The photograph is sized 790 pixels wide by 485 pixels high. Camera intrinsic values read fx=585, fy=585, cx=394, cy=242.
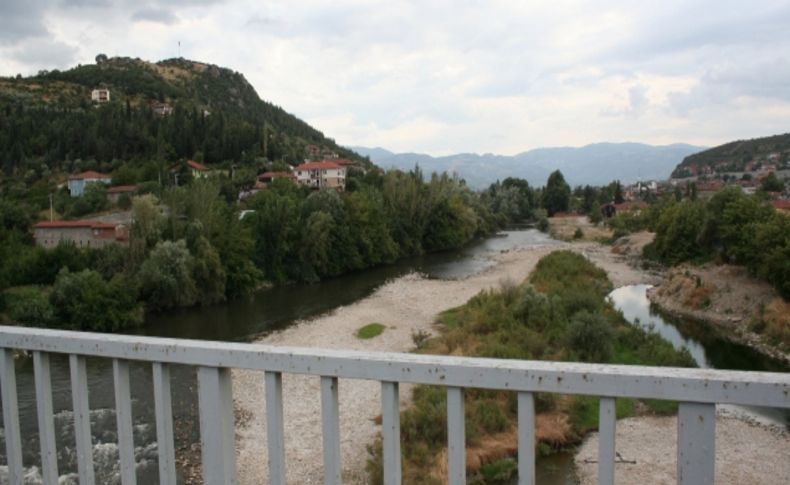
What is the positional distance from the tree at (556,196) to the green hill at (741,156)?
46779 mm

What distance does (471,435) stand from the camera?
419 inches

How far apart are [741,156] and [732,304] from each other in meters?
120

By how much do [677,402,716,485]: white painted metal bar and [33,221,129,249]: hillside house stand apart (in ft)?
95.7

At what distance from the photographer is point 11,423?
2.54 metres

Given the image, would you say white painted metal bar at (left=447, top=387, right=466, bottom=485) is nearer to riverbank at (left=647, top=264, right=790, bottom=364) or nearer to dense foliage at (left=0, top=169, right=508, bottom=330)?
riverbank at (left=647, top=264, right=790, bottom=364)

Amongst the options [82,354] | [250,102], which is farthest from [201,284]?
[250,102]

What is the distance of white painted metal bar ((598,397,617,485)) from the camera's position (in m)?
1.66

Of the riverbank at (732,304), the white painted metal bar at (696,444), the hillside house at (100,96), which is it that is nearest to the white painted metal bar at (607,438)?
the white painted metal bar at (696,444)

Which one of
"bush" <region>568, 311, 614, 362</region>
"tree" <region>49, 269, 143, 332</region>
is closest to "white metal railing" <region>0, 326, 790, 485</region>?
"bush" <region>568, 311, 614, 362</region>

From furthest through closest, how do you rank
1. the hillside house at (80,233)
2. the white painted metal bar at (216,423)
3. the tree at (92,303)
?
1. the hillside house at (80,233)
2. the tree at (92,303)
3. the white painted metal bar at (216,423)

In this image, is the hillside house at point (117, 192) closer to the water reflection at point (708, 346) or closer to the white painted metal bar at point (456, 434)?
the water reflection at point (708, 346)

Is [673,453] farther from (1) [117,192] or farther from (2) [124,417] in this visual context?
(1) [117,192]

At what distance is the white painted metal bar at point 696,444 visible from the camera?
1583 mm

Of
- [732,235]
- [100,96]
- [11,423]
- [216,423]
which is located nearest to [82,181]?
[100,96]
